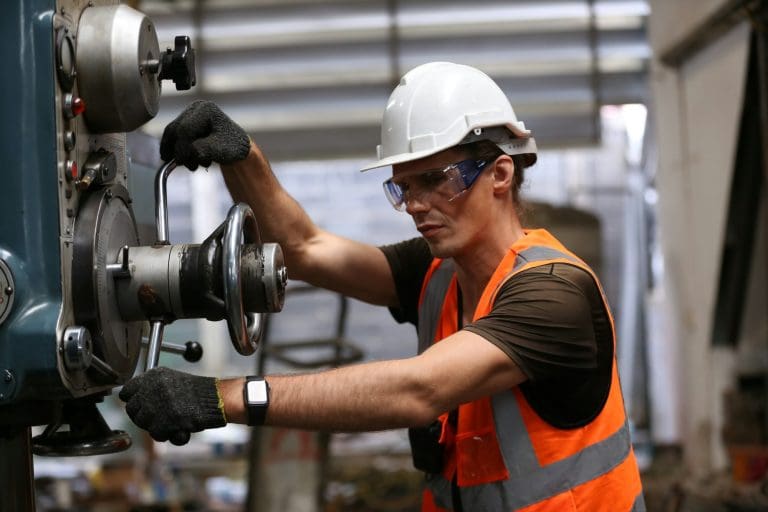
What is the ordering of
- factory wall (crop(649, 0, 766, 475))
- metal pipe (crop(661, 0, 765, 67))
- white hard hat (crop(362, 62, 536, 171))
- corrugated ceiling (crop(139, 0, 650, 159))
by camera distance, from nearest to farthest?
white hard hat (crop(362, 62, 536, 171))
metal pipe (crop(661, 0, 765, 67))
factory wall (crop(649, 0, 766, 475))
corrugated ceiling (crop(139, 0, 650, 159))

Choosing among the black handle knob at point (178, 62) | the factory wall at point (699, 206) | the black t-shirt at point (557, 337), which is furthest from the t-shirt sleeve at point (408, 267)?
the factory wall at point (699, 206)

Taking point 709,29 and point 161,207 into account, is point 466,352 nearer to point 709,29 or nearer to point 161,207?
point 161,207

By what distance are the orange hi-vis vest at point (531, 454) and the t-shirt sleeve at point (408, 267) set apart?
349 millimetres

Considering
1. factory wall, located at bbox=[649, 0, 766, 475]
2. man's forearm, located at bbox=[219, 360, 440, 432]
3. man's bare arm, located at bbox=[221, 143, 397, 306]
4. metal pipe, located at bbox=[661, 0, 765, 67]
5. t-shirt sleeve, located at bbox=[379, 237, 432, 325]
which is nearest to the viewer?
man's forearm, located at bbox=[219, 360, 440, 432]

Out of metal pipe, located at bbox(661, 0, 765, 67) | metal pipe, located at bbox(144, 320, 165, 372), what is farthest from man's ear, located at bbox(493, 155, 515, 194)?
metal pipe, located at bbox(661, 0, 765, 67)

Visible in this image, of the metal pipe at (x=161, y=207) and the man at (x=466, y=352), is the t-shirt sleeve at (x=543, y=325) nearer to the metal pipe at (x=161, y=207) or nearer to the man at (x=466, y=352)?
the man at (x=466, y=352)

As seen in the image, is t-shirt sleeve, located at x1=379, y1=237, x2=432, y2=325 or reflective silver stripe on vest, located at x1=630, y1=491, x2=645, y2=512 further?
t-shirt sleeve, located at x1=379, y1=237, x2=432, y2=325

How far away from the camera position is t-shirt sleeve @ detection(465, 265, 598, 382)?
1.54 metres

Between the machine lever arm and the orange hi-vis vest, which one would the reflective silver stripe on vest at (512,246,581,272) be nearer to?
the orange hi-vis vest

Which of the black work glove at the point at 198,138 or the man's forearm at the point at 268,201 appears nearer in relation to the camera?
the black work glove at the point at 198,138

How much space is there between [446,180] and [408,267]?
0.38 meters

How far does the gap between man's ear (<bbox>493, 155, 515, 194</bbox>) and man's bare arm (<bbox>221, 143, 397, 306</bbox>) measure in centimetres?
37

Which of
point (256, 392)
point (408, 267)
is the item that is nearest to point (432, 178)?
point (408, 267)

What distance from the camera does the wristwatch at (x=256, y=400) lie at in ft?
4.49
